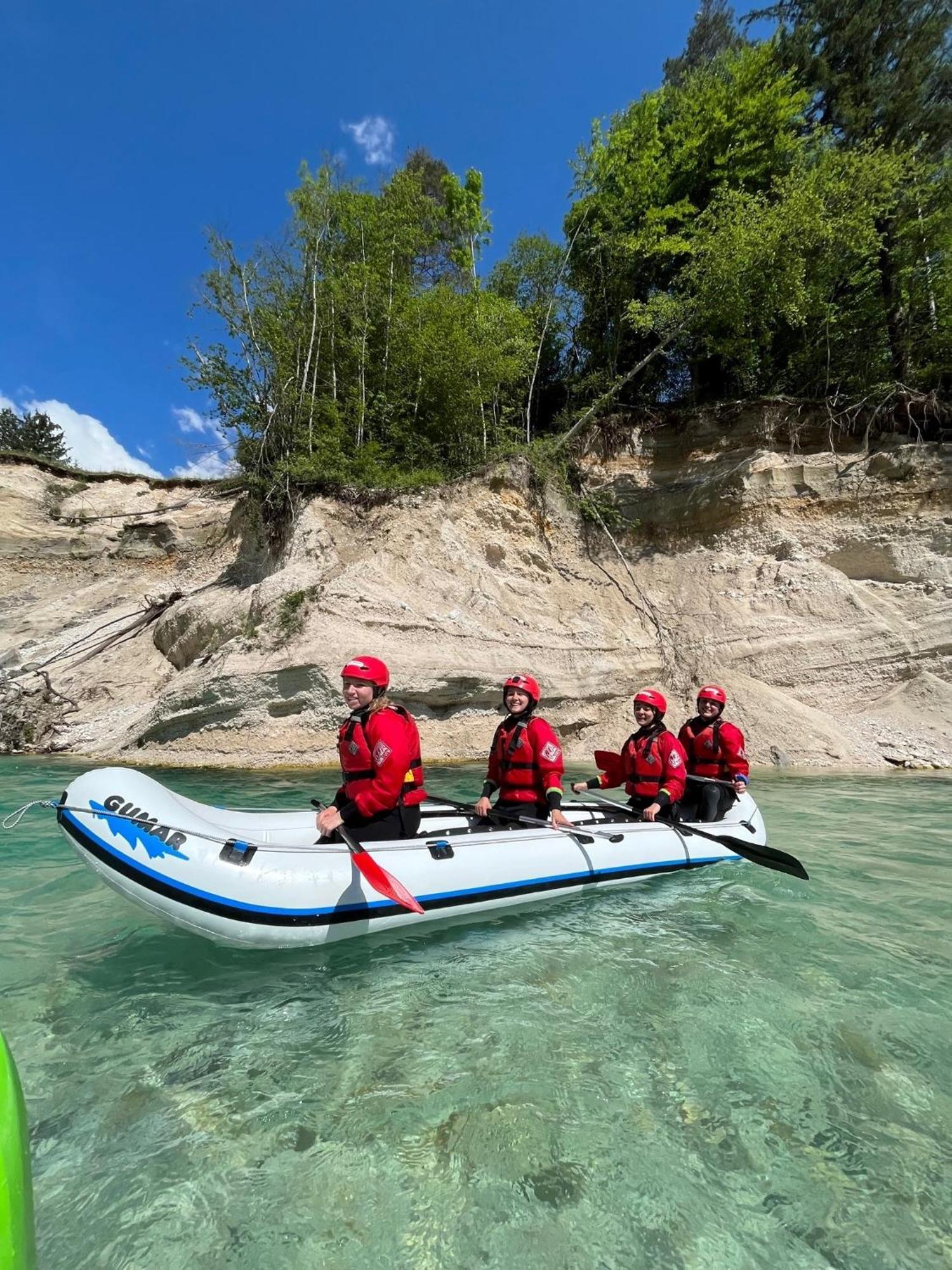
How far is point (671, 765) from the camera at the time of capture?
5.39m

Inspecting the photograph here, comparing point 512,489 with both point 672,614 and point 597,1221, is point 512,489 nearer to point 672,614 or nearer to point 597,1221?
point 672,614

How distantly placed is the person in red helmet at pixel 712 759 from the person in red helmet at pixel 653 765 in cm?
54

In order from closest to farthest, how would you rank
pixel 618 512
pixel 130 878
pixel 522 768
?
pixel 130 878, pixel 522 768, pixel 618 512

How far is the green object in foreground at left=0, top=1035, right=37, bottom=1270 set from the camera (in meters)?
1.03

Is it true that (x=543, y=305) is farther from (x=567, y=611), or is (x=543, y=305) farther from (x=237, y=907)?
(x=237, y=907)

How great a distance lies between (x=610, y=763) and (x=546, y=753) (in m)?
1.34

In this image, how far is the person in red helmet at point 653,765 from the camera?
5.31 m

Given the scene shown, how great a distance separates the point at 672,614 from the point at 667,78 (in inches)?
713

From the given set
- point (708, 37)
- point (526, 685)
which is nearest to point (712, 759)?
point (526, 685)

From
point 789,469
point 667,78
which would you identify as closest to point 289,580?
point 789,469

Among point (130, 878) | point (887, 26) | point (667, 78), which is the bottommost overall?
point (130, 878)

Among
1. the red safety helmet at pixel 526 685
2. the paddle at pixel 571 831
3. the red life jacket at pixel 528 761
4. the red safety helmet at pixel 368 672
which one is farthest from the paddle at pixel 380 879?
the red safety helmet at pixel 526 685

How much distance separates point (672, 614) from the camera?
13148mm

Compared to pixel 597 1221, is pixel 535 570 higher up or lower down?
higher up
